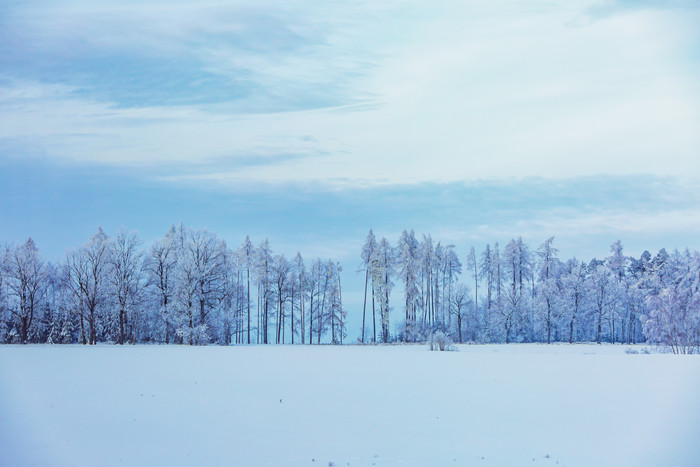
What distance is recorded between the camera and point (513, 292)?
74.5 meters

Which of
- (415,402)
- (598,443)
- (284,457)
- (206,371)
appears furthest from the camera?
(206,371)

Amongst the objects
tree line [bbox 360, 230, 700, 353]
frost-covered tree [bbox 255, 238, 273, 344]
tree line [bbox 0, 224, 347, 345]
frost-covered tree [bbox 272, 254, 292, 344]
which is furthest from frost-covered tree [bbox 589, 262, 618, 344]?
frost-covered tree [bbox 255, 238, 273, 344]

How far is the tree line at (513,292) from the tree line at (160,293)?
747cm

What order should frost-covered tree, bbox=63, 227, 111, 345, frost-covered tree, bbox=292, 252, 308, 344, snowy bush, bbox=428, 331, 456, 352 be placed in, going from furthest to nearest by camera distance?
frost-covered tree, bbox=292, 252, 308, 344, frost-covered tree, bbox=63, 227, 111, 345, snowy bush, bbox=428, 331, 456, 352

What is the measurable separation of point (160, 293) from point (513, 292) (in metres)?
44.4

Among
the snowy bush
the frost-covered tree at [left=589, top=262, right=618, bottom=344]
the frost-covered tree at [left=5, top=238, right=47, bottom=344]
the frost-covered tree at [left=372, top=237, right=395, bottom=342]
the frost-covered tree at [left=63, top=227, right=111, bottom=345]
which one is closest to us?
the snowy bush

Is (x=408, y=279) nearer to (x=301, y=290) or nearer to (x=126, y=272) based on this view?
(x=301, y=290)

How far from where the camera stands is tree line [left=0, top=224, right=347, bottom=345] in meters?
55.5

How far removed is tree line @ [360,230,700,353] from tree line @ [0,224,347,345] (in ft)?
24.5

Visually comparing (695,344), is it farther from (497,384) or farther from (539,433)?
(539,433)

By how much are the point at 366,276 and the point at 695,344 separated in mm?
33741

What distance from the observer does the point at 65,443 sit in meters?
12.3

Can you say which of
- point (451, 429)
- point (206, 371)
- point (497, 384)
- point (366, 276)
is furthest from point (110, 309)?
point (451, 429)

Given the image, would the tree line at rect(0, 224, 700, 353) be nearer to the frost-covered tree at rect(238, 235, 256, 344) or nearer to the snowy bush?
the frost-covered tree at rect(238, 235, 256, 344)
